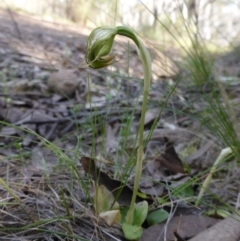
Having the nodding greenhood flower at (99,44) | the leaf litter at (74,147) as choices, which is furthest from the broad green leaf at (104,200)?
the nodding greenhood flower at (99,44)

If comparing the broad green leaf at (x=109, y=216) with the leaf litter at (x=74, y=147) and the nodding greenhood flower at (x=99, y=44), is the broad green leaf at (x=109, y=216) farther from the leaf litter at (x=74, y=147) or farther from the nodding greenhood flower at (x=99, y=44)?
the nodding greenhood flower at (x=99, y=44)

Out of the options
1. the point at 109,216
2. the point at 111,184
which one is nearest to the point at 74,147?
the point at 111,184

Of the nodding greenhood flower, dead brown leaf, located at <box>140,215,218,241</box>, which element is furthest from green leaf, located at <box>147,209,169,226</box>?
the nodding greenhood flower

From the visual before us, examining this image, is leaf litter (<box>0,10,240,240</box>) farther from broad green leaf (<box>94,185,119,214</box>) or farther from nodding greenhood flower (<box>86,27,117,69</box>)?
nodding greenhood flower (<box>86,27,117,69</box>)

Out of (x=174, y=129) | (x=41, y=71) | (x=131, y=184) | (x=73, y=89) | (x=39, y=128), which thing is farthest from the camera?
(x=41, y=71)

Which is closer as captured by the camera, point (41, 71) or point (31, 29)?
point (41, 71)

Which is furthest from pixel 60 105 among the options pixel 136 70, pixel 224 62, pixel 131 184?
pixel 224 62

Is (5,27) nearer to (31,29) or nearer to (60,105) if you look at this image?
(31,29)
